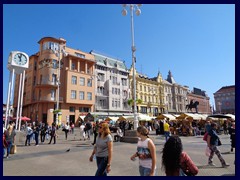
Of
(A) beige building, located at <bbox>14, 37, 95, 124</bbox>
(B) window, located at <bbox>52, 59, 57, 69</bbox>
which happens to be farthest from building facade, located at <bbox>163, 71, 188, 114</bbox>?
(B) window, located at <bbox>52, 59, 57, 69</bbox>

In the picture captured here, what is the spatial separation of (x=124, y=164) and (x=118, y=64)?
5388cm

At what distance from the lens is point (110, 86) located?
176 ft

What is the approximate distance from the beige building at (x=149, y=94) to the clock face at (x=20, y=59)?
4501 centimetres

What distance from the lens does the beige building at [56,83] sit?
140ft

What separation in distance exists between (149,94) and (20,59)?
52.6m

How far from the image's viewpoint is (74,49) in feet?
160

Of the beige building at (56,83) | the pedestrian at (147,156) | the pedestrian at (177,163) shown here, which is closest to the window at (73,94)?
the beige building at (56,83)

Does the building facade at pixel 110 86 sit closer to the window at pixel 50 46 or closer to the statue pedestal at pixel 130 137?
the window at pixel 50 46

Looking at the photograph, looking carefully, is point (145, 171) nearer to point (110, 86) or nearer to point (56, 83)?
point (56, 83)

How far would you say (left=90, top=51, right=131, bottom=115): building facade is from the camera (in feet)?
170

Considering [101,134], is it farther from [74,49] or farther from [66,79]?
[74,49]

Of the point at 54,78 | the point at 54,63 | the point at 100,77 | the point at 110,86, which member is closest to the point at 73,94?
the point at 54,78

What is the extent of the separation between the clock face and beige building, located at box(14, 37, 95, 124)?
24840 mm

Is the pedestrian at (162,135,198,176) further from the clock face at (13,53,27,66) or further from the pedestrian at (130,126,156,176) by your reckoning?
the clock face at (13,53,27,66)
